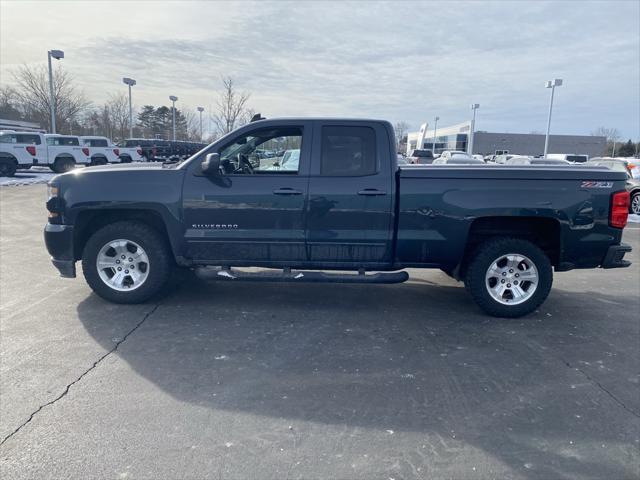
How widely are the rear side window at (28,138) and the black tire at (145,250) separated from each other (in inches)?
850

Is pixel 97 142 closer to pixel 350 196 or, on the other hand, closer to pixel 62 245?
pixel 62 245

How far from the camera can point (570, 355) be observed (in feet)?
14.1

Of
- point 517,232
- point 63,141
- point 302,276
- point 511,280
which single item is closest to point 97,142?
point 63,141

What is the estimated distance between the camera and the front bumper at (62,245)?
16.9ft

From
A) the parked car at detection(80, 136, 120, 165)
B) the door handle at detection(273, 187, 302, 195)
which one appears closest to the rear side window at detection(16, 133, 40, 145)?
the parked car at detection(80, 136, 120, 165)

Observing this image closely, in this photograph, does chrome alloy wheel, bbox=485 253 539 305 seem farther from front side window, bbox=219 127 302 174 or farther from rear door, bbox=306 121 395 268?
front side window, bbox=219 127 302 174

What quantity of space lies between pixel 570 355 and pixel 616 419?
1076 mm

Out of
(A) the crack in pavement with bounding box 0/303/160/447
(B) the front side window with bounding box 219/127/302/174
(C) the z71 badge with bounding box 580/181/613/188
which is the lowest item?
(A) the crack in pavement with bounding box 0/303/160/447

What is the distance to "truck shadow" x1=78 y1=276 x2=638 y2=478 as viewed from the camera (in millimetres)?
3082

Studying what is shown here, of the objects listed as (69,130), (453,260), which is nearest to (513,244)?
(453,260)

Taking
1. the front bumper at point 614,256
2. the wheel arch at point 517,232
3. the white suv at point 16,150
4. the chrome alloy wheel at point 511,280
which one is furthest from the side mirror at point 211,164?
the white suv at point 16,150

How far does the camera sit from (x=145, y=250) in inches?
204

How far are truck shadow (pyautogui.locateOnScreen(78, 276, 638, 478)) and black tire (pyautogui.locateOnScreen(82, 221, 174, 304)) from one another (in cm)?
18

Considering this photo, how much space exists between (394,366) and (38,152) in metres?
24.9
